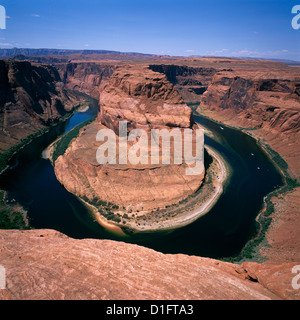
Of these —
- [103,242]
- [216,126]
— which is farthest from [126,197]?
[216,126]

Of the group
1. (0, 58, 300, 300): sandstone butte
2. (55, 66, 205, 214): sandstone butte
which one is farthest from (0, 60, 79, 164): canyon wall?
(0, 58, 300, 300): sandstone butte

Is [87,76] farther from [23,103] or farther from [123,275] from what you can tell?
[123,275]

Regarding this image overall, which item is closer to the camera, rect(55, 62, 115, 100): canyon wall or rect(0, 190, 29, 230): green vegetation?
rect(0, 190, 29, 230): green vegetation

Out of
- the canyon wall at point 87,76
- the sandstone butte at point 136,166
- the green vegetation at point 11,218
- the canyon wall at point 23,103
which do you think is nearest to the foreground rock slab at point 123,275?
the green vegetation at point 11,218

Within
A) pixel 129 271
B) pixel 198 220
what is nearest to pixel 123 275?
pixel 129 271

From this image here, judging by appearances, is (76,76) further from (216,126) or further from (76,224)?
(76,224)

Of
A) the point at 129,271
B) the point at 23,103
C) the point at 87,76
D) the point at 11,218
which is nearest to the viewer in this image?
the point at 129,271

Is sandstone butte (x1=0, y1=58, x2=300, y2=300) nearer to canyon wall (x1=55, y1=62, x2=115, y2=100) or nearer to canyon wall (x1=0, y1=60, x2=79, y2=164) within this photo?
canyon wall (x1=0, y1=60, x2=79, y2=164)
